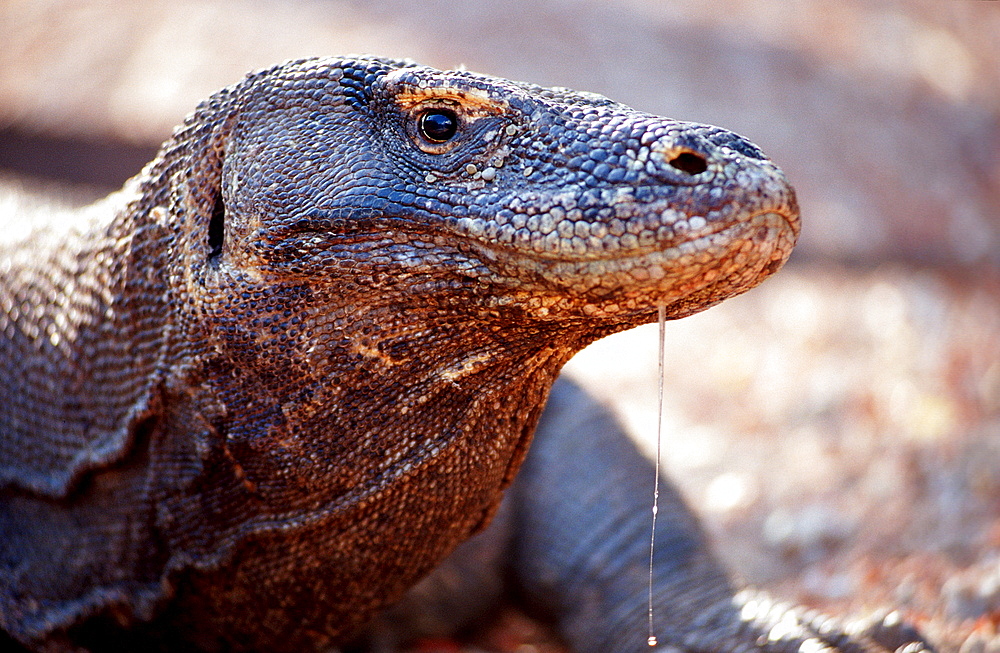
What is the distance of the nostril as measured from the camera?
6.77ft

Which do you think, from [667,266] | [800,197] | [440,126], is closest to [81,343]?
→ [440,126]

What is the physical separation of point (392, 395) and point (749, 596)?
168 centimetres

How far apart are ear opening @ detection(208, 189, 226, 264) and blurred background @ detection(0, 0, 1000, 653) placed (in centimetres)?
180

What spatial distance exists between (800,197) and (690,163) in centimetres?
489

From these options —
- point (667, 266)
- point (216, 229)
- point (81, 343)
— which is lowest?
point (667, 266)

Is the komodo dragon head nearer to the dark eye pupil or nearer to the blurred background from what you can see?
the dark eye pupil

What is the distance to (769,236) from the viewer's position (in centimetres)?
203

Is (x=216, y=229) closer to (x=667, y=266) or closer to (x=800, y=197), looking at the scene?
(x=667, y=266)

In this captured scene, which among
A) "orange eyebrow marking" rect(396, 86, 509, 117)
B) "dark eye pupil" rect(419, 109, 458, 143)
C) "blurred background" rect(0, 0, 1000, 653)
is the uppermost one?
"blurred background" rect(0, 0, 1000, 653)

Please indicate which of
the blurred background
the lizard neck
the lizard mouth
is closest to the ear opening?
the lizard neck

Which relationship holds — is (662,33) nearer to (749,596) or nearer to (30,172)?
(30,172)

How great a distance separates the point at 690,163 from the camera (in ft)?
6.84

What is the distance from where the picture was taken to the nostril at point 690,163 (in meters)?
2.06

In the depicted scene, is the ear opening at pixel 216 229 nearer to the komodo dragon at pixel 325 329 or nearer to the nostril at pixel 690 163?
the komodo dragon at pixel 325 329
